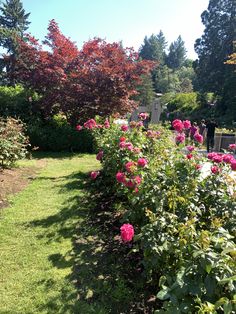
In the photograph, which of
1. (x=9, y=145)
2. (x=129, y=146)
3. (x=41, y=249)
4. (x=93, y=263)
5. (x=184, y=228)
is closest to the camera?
(x=184, y=228)

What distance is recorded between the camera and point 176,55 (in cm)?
9394

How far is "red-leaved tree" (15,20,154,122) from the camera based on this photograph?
1111 centimetres

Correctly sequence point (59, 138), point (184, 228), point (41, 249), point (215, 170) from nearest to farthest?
point (184, 228) → point (215, 170) → point (41, 249) → point (59, 138)

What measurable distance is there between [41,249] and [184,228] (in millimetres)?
2213

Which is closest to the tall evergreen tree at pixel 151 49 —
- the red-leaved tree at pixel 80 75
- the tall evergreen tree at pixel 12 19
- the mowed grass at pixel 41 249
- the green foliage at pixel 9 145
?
the tall evergreen tree at pixel 12 19

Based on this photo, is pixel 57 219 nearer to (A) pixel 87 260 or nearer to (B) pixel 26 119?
(A) pixel 87 260

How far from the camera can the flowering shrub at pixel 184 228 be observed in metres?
2.01

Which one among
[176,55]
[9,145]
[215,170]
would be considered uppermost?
[176,55]

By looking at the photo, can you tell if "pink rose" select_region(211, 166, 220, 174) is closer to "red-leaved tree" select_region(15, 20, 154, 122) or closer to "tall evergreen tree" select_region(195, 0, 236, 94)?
"red-leaved tree" select_region(15, 20, 154, 122)

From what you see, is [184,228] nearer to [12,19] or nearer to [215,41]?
[215,41]

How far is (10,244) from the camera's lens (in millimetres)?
4219

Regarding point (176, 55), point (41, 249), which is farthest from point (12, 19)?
point (176, 55)

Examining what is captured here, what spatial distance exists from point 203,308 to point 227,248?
1.24ft

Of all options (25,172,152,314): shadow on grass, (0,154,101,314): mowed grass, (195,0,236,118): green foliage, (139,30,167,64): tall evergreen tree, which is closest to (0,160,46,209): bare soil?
(0,154,101,314): mowed grass
